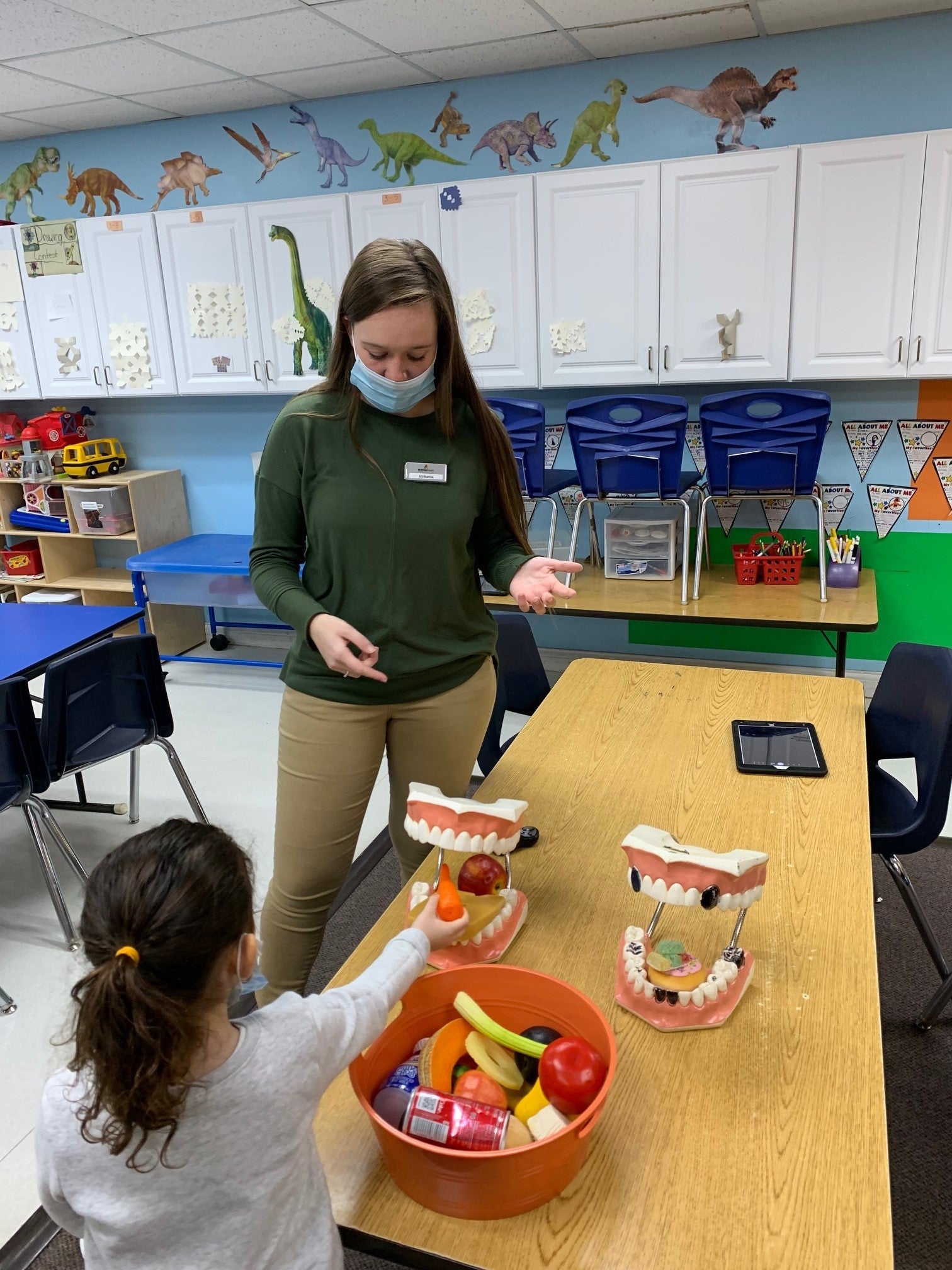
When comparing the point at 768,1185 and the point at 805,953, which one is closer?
the point at 768,1185

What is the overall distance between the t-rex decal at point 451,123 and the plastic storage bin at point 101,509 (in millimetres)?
2263

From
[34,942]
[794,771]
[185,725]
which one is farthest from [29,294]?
[794,771]

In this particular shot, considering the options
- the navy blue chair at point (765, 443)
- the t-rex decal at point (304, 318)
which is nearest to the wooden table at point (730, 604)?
the navy blue chair at point (765, 443)

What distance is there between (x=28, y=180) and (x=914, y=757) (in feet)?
16.5

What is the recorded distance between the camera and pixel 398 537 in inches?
55.5

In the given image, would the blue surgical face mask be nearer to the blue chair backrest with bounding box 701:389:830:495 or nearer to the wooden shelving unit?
the blue chair backrest with bounding box 701:389:830:495

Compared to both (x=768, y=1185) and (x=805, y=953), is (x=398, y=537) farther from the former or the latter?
(x=768, y=1185)

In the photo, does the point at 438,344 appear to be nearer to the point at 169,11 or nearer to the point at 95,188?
the point at 169,11

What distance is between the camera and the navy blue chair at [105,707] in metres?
2.41

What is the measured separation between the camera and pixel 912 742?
201 centimetres

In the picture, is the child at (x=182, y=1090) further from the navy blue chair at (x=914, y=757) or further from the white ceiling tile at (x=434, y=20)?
the white ceiling tile at (x=434, y=20)

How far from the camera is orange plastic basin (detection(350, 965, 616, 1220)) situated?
78cm

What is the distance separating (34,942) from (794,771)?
2.02m

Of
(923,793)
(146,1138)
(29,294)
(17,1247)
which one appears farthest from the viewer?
(29,294)
